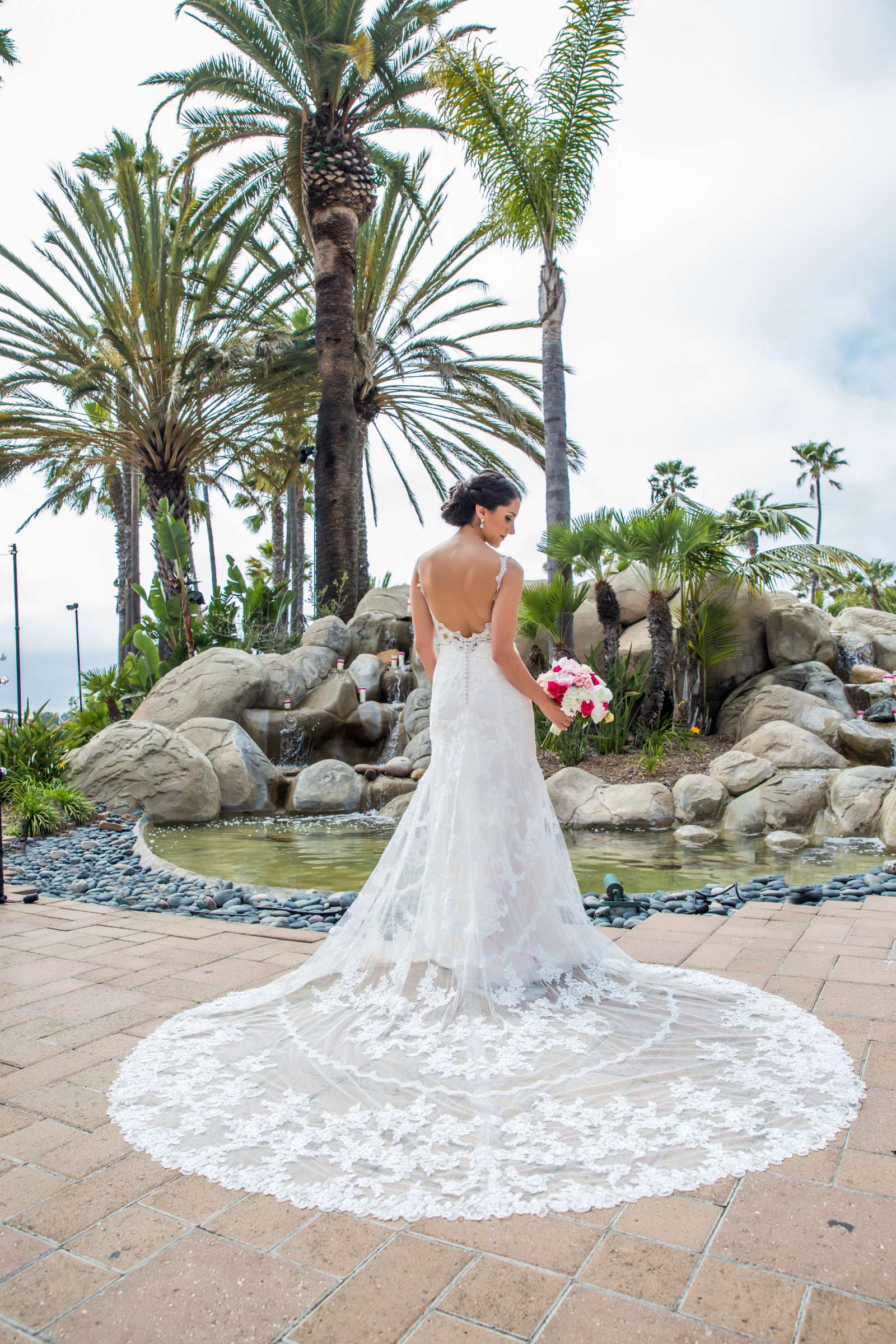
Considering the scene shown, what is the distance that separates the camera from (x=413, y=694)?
13.5 m

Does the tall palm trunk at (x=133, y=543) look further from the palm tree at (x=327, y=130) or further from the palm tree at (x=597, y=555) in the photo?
the palm tree at (x=597, y=555)

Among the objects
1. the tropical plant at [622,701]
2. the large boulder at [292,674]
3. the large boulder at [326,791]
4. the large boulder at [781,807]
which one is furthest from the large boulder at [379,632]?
the large boulder at [781,807]

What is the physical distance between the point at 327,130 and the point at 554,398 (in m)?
7.09

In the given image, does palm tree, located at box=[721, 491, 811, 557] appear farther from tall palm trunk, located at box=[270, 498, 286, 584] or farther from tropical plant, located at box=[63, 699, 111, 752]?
tall palm trunk, located at box=[270, 498, 286, 584]

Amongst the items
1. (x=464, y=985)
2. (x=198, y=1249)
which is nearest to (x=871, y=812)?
(x=464, y=985)

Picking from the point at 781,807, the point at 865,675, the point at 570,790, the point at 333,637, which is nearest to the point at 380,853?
the point at 570,790

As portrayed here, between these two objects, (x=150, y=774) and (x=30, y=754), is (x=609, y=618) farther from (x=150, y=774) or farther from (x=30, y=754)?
(x=30, y=754)

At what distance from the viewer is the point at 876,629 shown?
17.1 m

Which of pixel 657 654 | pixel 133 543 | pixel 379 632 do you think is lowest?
pixel 657 654

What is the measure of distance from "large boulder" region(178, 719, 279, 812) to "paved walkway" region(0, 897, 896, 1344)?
8.15 meters

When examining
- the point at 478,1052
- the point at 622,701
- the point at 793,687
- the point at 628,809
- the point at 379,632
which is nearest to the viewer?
the point at 478,1052

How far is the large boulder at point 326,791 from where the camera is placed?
1108 centimetres

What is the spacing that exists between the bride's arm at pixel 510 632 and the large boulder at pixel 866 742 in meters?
8.47

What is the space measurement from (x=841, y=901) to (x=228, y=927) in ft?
11.5
